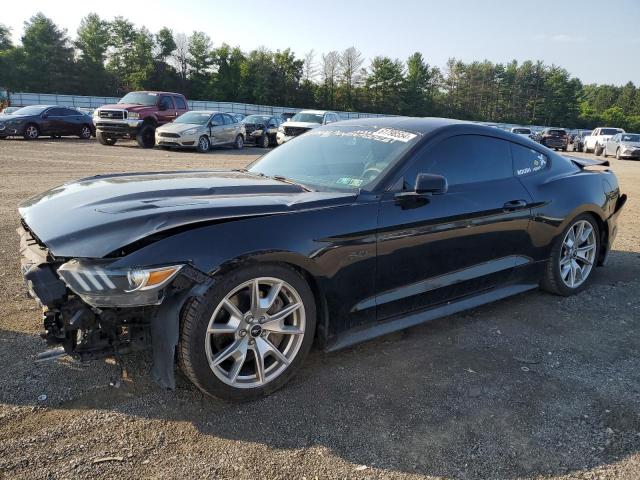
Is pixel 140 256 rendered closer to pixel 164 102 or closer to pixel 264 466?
pixel 264 466

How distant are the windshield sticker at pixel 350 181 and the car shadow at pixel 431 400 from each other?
1129 millimetres

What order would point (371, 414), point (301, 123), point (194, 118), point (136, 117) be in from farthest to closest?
1. point (301, 123)
2. point (194, 118)
3. point (136, 117)
4. point (371, 414)

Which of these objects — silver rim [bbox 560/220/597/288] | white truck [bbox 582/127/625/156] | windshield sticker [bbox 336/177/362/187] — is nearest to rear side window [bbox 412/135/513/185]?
windshield sticker [bbox 336/177/362/187]

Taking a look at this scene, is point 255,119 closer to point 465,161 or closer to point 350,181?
point 465,161

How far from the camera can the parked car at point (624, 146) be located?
25828 millimetres

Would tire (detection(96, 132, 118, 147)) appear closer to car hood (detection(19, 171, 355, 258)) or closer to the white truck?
car hood (detection(19, 171, 355, 258))

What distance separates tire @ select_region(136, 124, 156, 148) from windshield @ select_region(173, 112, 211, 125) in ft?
3.63

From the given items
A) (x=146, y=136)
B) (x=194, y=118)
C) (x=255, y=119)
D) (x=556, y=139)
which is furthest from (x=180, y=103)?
(x=556, y=139)

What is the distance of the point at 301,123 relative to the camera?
20984 mm

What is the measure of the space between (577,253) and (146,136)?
17.2m

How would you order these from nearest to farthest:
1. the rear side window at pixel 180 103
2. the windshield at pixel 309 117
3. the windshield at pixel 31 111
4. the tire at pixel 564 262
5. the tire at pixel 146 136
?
the tire at pixel 564 262, the tire at pixel 146 136, the windshield at pixel 31 111, the rear side window at pixel 180 103, the windshield at pixel 309 117

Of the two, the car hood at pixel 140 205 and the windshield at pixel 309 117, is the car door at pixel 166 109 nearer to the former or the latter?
the windshield at pixel 309 117

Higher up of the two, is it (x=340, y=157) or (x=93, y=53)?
(x=93, y=53)

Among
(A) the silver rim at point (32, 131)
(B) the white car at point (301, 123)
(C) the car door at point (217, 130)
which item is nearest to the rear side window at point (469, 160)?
(C) the car door at point (217, 130)
